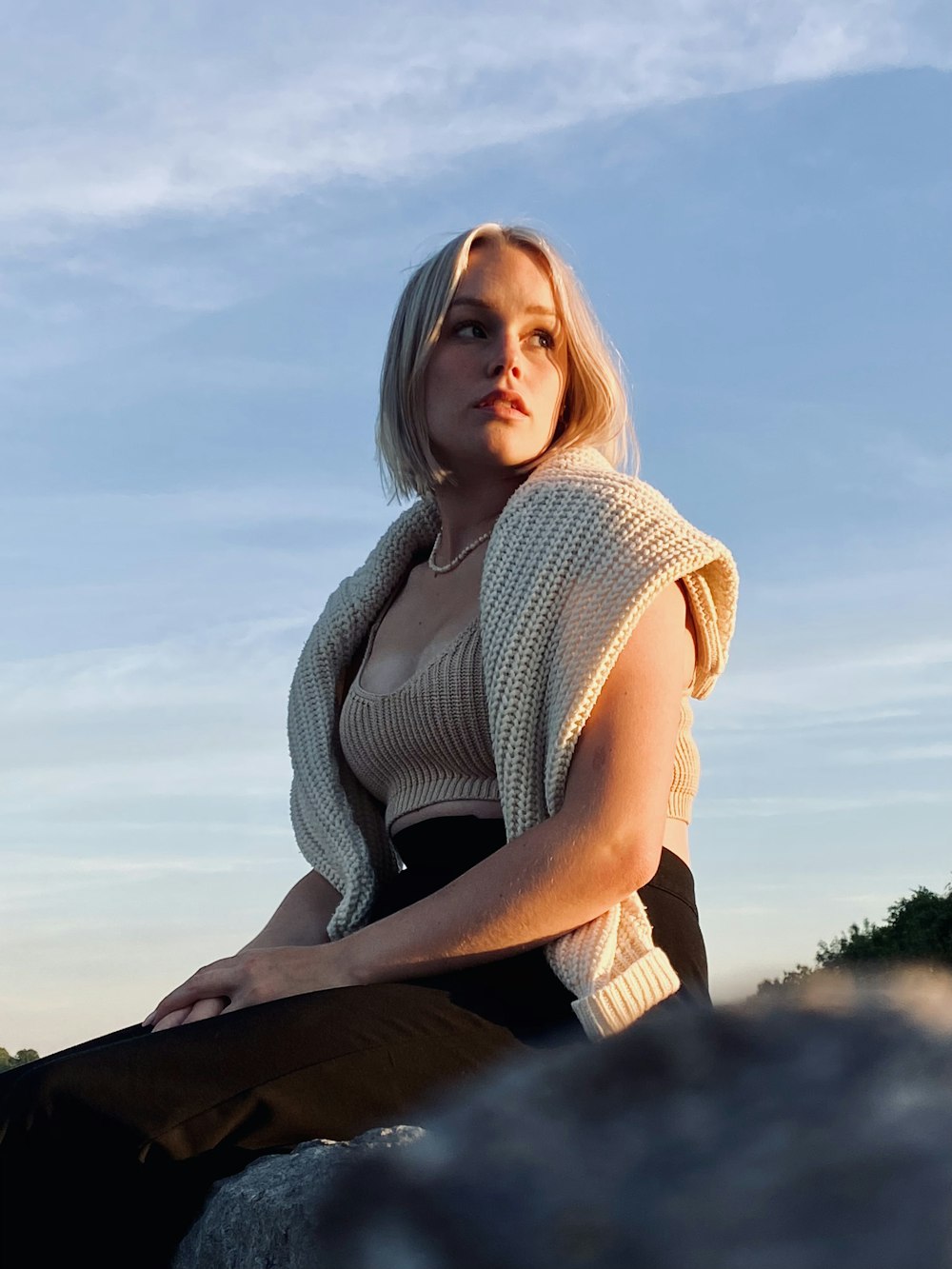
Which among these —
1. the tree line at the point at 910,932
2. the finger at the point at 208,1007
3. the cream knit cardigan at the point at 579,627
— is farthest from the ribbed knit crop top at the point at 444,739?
the tree line at the point at 910,932

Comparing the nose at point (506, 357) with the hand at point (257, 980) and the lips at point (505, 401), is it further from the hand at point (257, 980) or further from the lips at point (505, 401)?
the hand at point (257, 980)

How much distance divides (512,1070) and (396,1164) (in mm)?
94

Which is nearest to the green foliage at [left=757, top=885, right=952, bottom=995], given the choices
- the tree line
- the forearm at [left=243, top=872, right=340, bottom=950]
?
the tree line

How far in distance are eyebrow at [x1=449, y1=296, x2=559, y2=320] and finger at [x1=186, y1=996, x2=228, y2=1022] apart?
1502 mm

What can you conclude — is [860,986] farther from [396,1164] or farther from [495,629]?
[495,629]

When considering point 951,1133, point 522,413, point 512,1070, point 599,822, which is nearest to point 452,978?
point 599,822

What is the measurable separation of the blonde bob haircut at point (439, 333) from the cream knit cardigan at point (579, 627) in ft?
0.57

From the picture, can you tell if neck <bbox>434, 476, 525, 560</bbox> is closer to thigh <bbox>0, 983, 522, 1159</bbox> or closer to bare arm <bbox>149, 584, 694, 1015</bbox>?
bare arm <bbox>149, 584, 694, 1015</bbox>

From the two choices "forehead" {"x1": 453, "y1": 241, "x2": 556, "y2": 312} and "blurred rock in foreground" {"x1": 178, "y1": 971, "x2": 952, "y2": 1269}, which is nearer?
"blurred rock in foreground" {"x1": 178, "y1": 971, "x2": 952, "y2": 1269}

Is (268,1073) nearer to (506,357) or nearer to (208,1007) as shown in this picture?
(208,1007)

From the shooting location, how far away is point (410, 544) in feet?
11.2

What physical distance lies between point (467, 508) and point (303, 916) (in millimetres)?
963

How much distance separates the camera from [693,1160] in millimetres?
709

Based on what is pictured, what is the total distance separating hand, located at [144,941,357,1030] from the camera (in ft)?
7.30
